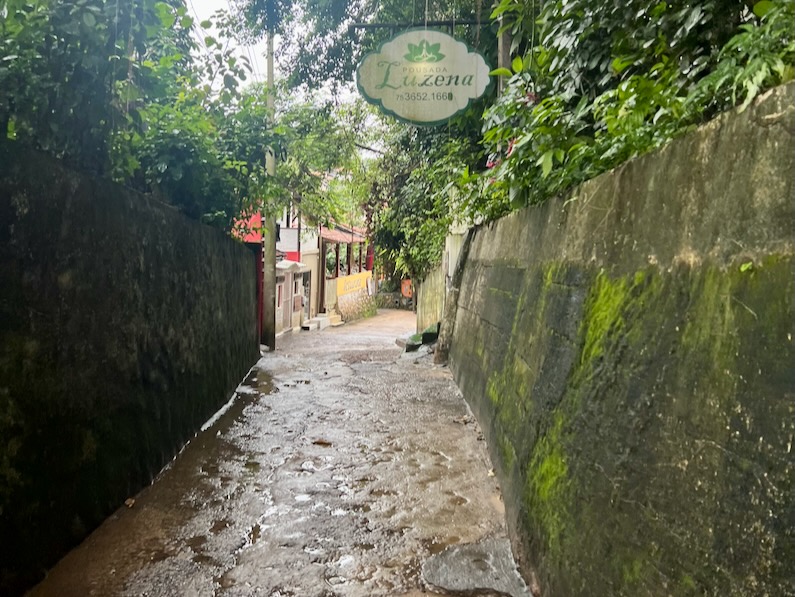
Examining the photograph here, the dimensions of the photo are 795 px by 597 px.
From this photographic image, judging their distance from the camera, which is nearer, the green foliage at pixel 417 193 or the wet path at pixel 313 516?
the wet path at pixel 313 516

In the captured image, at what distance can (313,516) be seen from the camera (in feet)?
12.8

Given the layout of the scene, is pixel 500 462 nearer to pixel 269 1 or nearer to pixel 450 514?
pixel 450 514

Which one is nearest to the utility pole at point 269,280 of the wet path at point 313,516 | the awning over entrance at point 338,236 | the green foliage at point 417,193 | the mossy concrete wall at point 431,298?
the green foliage at point 417,193

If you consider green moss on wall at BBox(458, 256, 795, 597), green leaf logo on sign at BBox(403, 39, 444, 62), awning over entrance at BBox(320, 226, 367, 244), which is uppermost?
green leaf logo on sign at BBox(403, 39, 444, 62)

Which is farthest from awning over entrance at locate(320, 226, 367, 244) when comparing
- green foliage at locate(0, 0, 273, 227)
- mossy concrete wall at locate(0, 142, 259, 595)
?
mossy concrete wall at locate(0, 142, 259, 595)

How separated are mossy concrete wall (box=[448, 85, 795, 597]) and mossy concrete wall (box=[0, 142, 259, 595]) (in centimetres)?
238

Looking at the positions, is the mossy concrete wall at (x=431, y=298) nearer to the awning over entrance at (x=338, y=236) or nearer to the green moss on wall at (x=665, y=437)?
the awning over entrance at (x=338, y=236)

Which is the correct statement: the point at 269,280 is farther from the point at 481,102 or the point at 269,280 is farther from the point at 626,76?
the point at 626,76

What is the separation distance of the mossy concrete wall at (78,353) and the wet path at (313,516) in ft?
0.80

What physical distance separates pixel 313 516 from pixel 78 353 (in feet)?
5.62

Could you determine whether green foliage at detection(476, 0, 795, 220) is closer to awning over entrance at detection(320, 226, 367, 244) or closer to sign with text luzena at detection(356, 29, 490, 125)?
sign with text luzena at detection(356, 29, 490, 125)

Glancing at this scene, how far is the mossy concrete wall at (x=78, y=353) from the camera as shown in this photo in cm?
279

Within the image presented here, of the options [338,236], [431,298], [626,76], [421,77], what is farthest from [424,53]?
[338,236]

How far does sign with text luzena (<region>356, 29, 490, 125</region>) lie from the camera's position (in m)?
6.03
